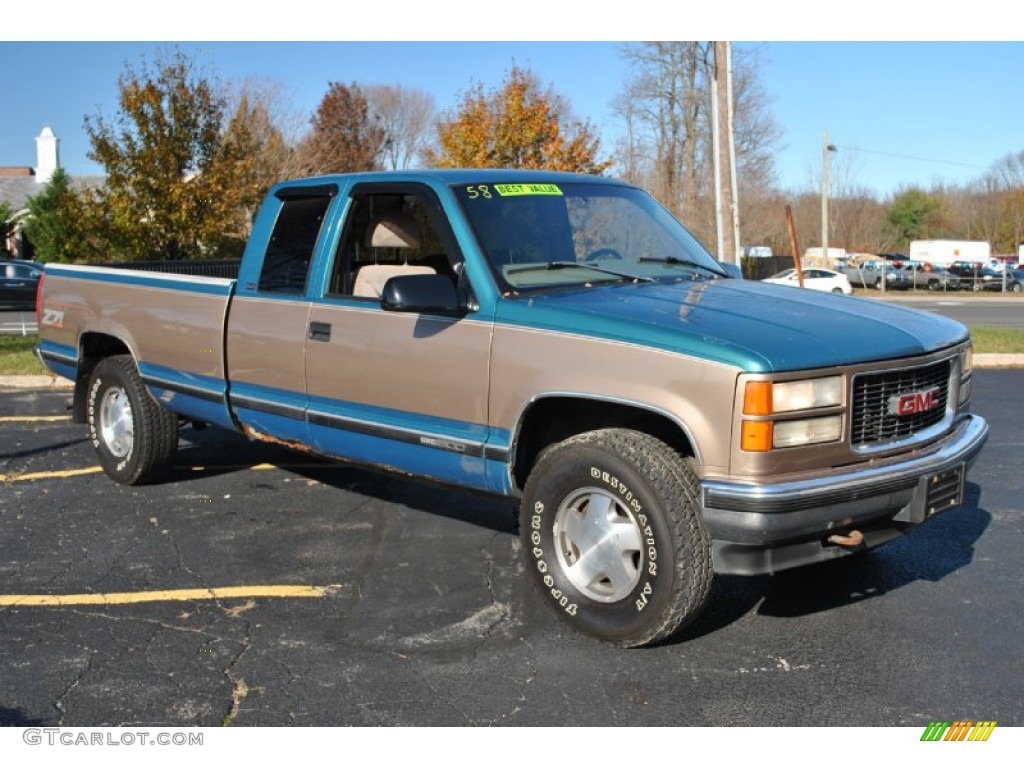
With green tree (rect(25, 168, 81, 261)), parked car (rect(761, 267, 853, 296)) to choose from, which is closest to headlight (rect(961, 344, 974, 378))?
green tree (rect(25, 168, 81, 261))

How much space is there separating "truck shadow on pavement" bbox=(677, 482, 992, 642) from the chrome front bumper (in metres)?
0.63

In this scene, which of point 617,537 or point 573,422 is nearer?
point 617,537

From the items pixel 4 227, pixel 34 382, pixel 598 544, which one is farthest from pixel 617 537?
pixel 4 227

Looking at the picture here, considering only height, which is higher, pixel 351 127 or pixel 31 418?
pixel 351 127

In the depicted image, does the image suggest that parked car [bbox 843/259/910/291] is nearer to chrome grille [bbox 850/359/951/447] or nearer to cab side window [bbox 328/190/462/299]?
cab side window [bbox 328/190/462/299]

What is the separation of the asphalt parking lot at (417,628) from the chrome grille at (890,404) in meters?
0.87

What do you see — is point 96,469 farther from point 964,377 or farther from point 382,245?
point 964,377

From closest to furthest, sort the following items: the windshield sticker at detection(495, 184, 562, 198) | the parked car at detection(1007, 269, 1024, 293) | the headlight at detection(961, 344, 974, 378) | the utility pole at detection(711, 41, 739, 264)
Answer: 1. the headlight at detection(961, 344, 974, 378)
2. the windshield sticker at detection(495, 184, 562, 198)
3. the utility pole at detection(711, 41, 739, 264)
4. the parked car at detection(1007, 269, 1024, 293)

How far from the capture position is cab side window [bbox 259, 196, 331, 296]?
5562 millimetres

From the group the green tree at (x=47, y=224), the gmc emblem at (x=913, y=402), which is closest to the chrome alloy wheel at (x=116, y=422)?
the gmc emblem at (x=913, y=402)

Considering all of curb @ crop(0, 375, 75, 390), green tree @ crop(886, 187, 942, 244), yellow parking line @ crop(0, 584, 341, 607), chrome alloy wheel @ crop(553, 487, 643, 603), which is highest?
green tree @ crop(886, 187, 942, 244)

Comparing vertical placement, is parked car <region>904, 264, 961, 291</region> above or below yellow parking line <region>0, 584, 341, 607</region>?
above

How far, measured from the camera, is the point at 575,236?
520 cm

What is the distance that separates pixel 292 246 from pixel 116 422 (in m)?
2.25
